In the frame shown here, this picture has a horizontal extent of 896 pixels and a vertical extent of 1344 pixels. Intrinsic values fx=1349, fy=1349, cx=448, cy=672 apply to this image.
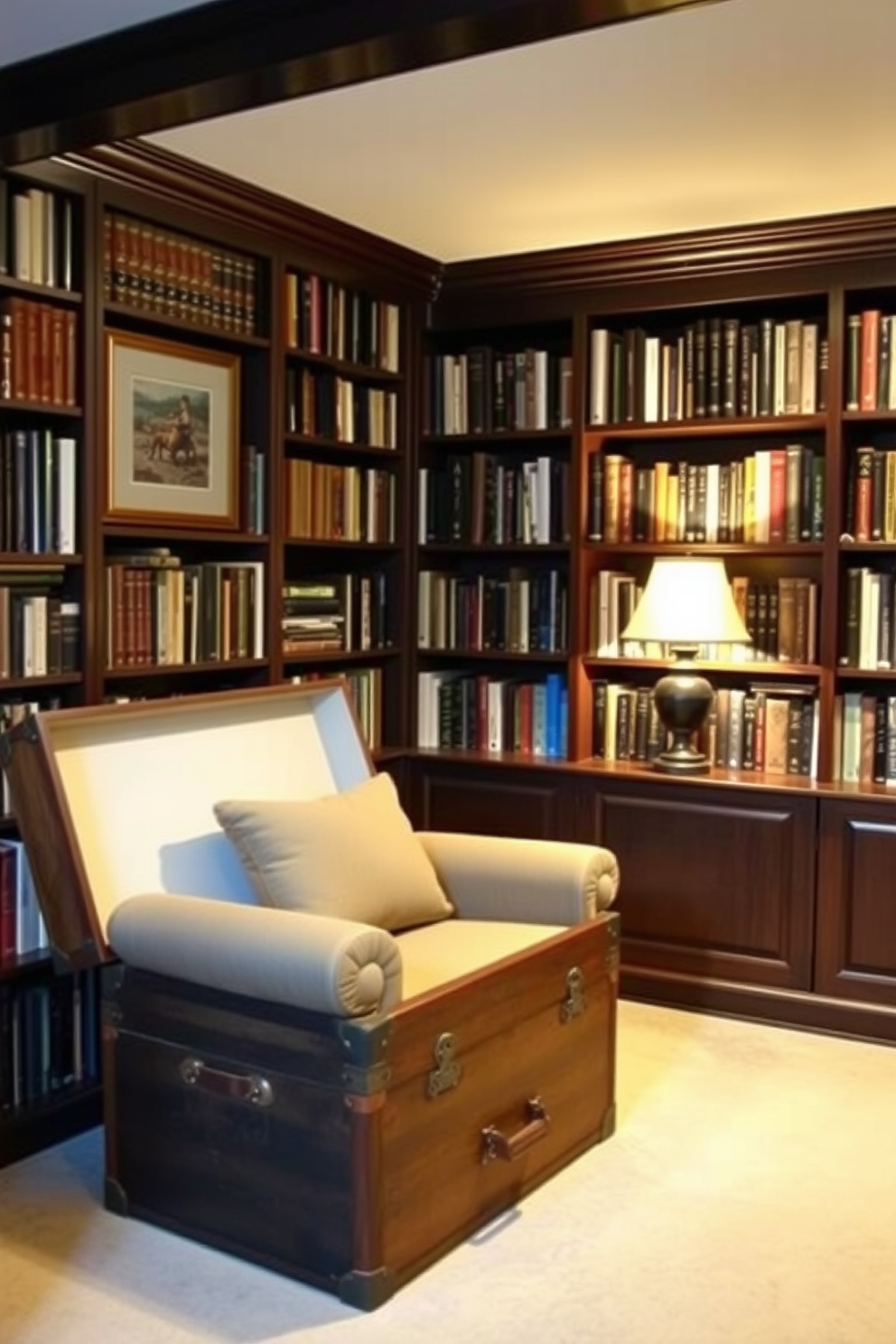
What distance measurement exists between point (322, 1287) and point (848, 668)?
7.38ft

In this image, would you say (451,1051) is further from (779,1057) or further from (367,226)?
(367,226)

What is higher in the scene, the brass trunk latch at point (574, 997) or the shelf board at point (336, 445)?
the shelf board at point (336, 445)

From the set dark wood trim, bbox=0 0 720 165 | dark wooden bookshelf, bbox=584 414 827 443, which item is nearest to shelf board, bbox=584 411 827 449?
dark wooden bookshelf, bbox=584 414 827 443

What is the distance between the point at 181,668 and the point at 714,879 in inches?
63.5

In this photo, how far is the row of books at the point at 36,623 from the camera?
2.96m

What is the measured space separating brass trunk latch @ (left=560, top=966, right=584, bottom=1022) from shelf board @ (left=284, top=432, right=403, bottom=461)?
1.70 metres

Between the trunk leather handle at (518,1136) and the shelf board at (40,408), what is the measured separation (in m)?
1.79

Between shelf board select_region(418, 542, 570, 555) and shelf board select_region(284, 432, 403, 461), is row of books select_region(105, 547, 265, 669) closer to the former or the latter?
shelf board select_region(284, 432, 403, 461)

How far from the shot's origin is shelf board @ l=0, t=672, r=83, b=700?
2.95 meters

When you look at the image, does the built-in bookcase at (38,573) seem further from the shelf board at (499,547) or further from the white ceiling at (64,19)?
the shelf board at (499,547)

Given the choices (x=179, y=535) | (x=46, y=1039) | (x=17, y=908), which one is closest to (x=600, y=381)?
(x=179, y=535)

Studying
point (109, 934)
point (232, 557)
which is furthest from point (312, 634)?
point (109, 934)

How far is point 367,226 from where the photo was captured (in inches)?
152

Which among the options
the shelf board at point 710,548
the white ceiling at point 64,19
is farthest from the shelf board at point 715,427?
the white ceiling at point 64,19
